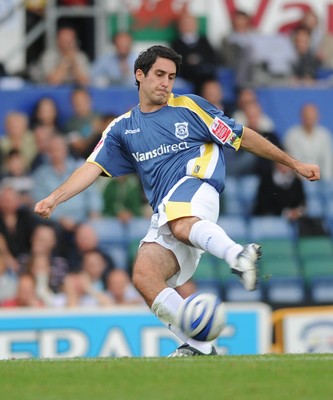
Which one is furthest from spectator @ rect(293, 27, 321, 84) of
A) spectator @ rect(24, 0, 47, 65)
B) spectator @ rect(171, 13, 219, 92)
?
spectator @ rect(24, 0, 47, 65)

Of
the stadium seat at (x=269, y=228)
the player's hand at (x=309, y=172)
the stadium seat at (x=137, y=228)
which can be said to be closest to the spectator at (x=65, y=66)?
the stadium seat at (x=137, y=228)

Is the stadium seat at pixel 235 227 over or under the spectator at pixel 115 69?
under

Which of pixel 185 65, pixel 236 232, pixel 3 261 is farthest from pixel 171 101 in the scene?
pixel 185 65

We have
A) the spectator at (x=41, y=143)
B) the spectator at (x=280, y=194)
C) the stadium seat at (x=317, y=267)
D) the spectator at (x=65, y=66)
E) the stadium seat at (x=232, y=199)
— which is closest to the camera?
the spectator at (x=41, y=143)

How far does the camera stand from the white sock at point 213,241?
9.37 m

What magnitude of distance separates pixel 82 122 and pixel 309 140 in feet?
9.93

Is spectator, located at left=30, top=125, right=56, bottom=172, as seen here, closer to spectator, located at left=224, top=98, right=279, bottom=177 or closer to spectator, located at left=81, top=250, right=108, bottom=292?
spectator, located at left=81, top=250, right=108, bottom=292

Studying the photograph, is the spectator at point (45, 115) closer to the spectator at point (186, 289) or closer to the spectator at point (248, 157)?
the spectator at point (248, 157)

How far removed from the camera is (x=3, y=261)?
1580 centimetres

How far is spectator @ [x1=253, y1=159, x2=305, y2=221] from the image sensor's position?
690 inches

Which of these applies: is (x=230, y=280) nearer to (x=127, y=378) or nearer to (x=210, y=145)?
(x=210, y=145)

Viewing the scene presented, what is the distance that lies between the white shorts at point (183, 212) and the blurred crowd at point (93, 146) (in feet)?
17.5

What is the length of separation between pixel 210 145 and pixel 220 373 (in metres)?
2.14

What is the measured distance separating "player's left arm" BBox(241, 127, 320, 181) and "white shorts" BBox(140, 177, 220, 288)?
0.45 m
